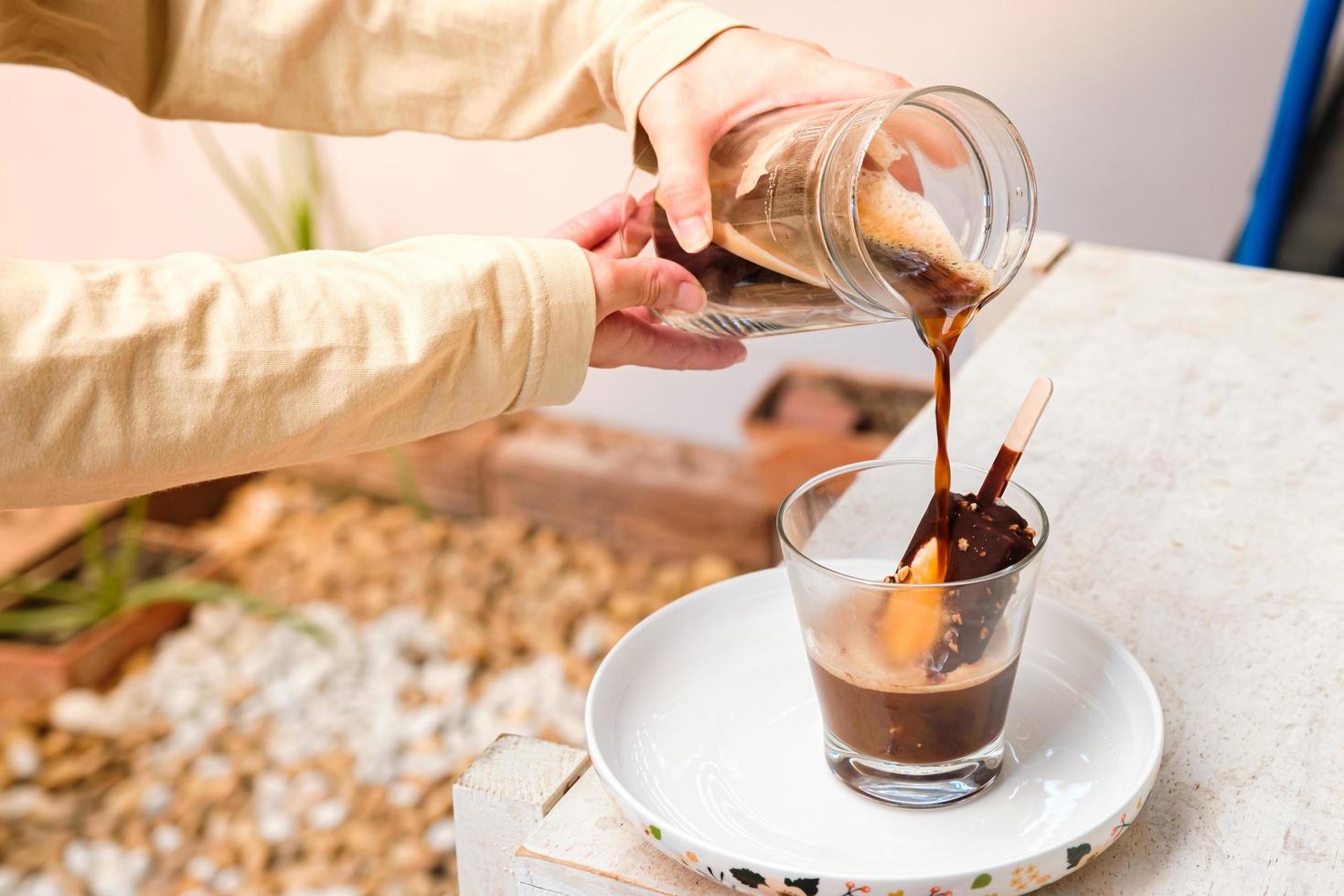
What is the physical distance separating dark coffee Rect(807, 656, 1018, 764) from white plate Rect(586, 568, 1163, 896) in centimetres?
3

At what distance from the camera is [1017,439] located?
68cm

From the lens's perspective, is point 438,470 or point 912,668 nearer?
point 912,668

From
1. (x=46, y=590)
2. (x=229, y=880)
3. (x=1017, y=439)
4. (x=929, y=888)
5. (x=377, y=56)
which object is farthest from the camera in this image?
(x=46, y=590)

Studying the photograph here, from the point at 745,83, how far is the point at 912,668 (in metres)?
0.49

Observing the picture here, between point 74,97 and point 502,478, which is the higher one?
point 74,97

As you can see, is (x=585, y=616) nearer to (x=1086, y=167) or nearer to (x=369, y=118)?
(x=1086, y=167)

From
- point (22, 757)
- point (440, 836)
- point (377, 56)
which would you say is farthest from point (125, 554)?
point (377, 56)

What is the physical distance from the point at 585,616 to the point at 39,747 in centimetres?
86

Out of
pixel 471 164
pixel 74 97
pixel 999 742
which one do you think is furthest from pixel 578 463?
pixel 999 742

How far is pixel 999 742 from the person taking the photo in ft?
2.20

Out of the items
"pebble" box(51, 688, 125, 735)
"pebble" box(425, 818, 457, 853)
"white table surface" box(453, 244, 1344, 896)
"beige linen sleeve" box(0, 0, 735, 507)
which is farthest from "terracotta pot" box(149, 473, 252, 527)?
"white table surface" box(453, 244, 1344, 896)

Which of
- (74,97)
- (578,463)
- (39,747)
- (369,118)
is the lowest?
(39,747)

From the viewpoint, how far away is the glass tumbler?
24.5 inches

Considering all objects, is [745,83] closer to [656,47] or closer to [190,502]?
[656,47]
